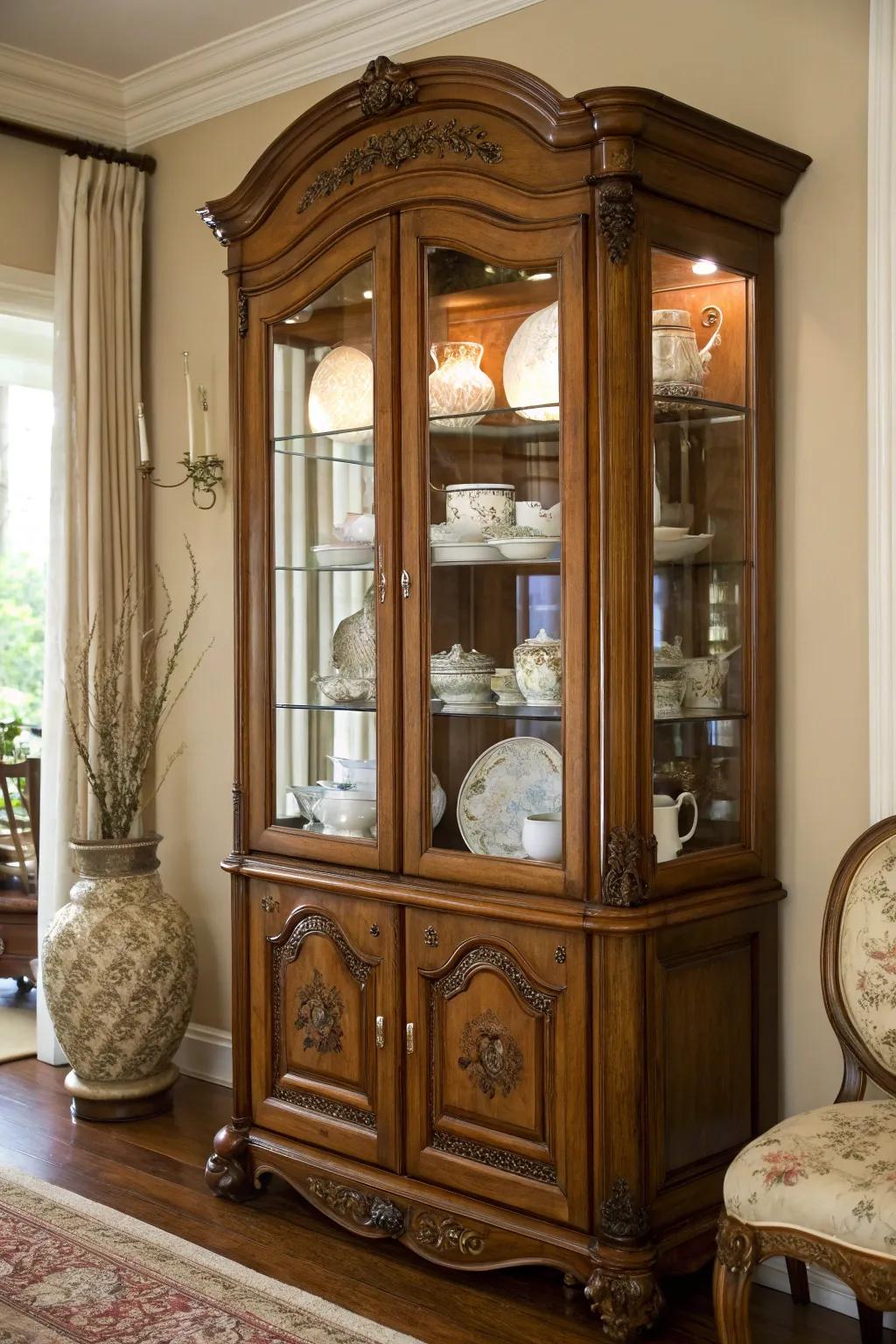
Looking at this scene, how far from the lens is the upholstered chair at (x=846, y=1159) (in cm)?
200

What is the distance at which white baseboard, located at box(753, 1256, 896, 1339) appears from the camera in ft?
8.56

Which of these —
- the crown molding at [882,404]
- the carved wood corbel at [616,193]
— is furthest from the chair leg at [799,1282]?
the carved wood corbel at [616,193]

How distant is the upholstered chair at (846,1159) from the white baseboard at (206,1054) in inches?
80.0

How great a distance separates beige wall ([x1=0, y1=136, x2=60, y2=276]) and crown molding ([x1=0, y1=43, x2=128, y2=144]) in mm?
92

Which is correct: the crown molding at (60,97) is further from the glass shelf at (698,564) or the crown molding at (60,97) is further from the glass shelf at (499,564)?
the glass shelf at (698,564)

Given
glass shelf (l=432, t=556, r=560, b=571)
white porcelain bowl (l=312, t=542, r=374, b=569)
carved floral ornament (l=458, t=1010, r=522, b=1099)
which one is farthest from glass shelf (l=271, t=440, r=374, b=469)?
carved floral ornament (l=458, t=1010, r=522, b=1099)

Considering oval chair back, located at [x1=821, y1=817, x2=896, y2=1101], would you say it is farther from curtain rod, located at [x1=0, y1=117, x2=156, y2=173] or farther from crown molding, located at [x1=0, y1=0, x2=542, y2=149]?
curtain rod, located at [x1=0, y1=117, x2=156, y2=173]

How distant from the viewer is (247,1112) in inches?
124

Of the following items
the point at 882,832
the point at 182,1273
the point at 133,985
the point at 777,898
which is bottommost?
the point at 182,1273

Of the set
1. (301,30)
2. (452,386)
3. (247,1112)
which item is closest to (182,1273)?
(247,1112)

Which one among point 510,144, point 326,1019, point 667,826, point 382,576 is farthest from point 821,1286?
point 510,144

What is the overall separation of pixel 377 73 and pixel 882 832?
1.77 m

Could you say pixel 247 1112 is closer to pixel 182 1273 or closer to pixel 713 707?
pixel 182 1273

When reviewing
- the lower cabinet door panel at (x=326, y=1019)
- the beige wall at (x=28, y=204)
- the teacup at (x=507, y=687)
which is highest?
the beige wall at (x=28, y=204)
